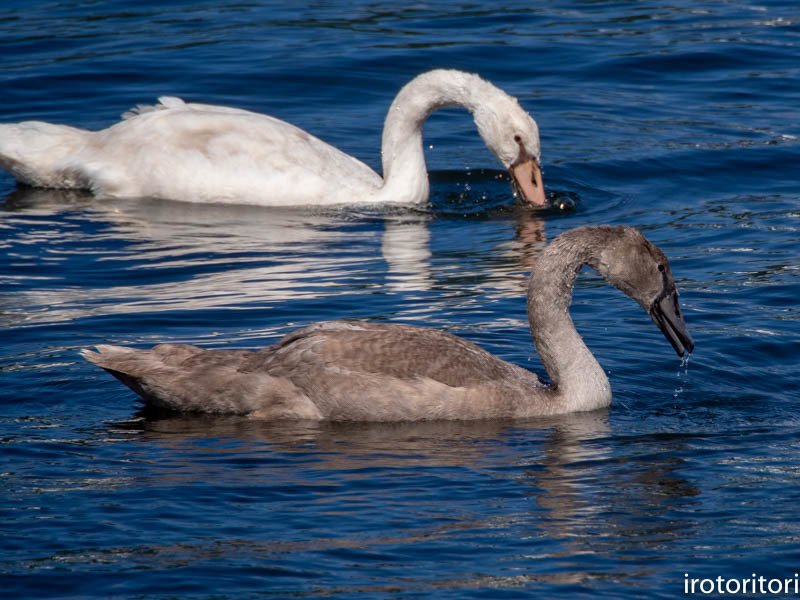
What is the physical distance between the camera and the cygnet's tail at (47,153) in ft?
48.1

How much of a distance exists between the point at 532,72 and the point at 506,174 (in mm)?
4151

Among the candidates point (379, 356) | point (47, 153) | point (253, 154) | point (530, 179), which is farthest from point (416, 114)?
point (379, 356)

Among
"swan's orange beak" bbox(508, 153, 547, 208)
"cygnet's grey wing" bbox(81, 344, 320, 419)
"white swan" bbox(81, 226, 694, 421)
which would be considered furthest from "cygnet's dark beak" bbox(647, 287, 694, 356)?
"swan's orange beak" bbox(508, 153, 547, 208)

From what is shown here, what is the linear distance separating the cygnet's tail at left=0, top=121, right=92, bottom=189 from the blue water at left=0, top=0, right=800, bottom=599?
0.72 feet

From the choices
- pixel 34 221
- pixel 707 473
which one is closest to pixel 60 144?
pixel 34 221

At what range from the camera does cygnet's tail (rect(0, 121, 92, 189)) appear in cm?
1465

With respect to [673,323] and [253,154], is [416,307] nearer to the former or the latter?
[673,323]

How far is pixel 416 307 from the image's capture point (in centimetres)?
1116

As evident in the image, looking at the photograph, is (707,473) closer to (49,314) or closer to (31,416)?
(31,416)

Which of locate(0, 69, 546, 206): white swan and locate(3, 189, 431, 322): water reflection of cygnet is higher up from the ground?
locate(0, 69, 546, 206): white swan

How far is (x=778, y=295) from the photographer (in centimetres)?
1126

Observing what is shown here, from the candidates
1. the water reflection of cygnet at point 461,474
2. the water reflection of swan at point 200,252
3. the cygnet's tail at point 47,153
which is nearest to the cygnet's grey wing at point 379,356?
the water reflection of cygnet at point 461,474

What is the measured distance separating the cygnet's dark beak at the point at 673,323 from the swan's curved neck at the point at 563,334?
45 centimetres

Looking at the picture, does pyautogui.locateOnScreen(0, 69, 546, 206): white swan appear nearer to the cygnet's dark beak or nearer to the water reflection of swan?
the water reflection of swan
